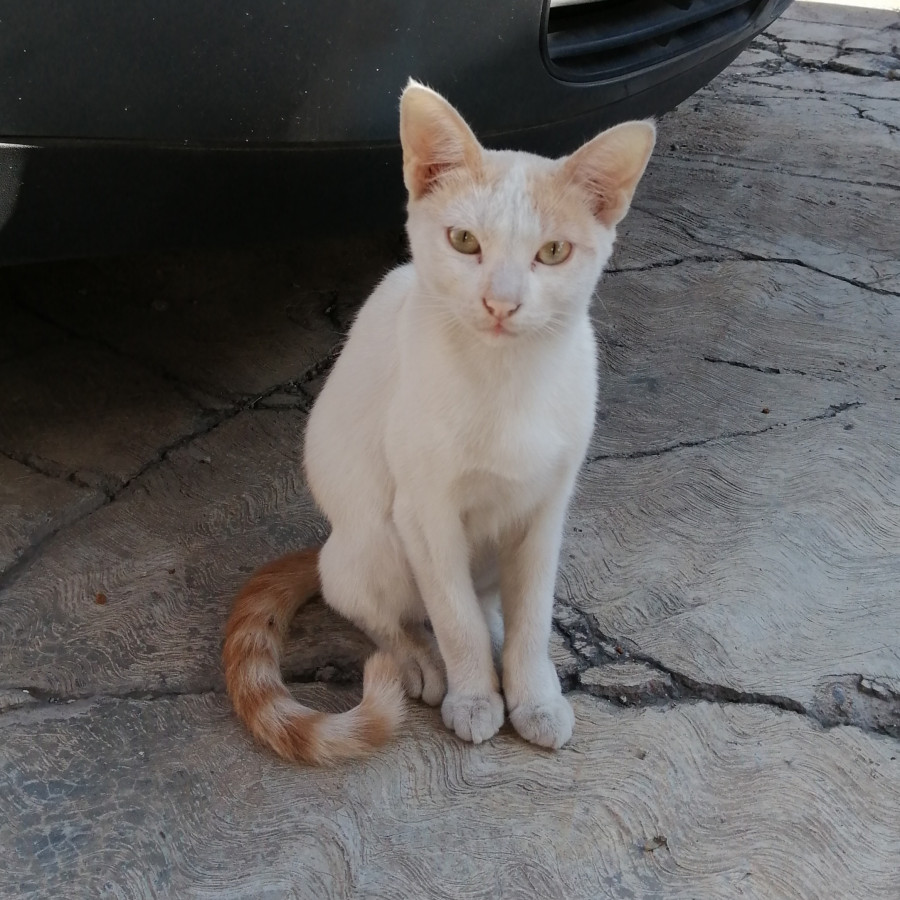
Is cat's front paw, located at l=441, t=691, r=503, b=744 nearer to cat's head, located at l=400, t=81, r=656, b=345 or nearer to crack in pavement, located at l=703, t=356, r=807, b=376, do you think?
cat's head, located at l=400, t=81, r=656, b=345

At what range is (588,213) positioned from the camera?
1.45m

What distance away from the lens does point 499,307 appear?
135 cm

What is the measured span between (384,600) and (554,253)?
703 mm

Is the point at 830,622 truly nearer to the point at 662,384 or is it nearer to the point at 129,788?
the point at 662,384

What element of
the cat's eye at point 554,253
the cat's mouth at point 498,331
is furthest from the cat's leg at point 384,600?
the cat's eye at point 554,253

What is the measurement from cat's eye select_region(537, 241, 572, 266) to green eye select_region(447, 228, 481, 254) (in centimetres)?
9

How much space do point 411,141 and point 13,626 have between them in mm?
1169

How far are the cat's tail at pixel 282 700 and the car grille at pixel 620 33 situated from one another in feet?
4.36

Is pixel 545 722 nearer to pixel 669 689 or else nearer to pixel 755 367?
pixel 669 689

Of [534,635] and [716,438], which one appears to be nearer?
[534,635]

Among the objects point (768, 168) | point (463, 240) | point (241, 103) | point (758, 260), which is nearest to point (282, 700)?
point (463, 240)

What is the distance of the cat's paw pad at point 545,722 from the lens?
63.7 inches

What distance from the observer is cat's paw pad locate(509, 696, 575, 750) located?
162cm

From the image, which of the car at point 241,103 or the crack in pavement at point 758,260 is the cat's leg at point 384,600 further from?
the crack in pavement at point 758,260
